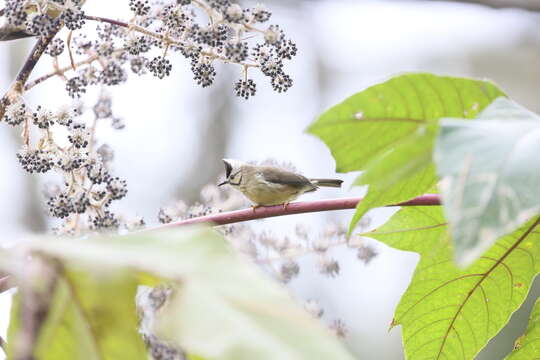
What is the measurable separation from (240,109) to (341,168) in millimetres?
3413

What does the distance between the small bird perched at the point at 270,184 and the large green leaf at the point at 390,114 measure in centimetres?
127

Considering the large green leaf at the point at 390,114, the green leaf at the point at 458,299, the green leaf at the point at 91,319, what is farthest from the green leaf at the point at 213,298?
the green leaf at the point at 458,299

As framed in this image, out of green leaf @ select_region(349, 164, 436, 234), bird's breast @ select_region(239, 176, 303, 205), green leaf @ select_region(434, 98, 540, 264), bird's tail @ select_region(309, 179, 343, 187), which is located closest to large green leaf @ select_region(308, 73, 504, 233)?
green leaf @ select_region(349, 164, 436, 234)

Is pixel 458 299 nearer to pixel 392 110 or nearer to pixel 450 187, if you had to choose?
pixel 392 110

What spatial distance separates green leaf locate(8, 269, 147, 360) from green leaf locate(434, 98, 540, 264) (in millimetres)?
157

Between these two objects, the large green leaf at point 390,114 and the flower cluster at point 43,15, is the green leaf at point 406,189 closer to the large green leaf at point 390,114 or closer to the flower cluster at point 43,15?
the large green leaf at point 390,114

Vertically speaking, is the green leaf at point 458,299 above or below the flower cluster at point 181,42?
below

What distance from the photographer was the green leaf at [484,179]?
28 cm

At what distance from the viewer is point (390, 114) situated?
18.0 inches

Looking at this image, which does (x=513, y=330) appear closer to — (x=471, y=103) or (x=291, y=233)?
(x=291, y=233)

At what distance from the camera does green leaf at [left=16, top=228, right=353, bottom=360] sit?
A: 271 mm

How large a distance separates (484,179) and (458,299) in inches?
12.1

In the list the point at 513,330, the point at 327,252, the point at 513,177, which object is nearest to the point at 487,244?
the point at 513,177

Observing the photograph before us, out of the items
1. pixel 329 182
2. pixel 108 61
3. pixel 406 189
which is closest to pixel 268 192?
pixel 329 182
